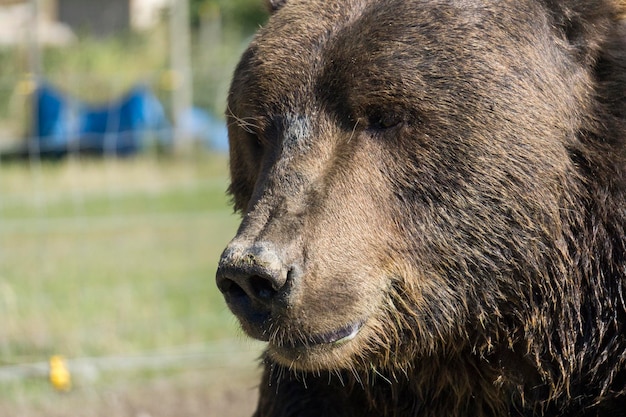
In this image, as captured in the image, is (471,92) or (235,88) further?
(235,88)

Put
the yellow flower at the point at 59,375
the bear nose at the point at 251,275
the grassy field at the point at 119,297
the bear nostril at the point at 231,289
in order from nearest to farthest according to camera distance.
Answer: the bear nose at the point at 251,275
the bear nostril at the point at 231,289
the yellow flower at the point at 59,375
the grassy field at the point at 119,297

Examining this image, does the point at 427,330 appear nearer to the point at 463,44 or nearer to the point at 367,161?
the point at 367,161

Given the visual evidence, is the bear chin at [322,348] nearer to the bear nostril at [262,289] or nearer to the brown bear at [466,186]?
the brown bear at [466,186]

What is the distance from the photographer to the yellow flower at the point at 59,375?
5.52 metres

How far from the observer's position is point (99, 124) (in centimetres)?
1553

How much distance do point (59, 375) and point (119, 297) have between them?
5.25 ft

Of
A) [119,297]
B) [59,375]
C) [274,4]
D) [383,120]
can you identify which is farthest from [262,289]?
[119,297]

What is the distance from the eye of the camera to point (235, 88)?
3254 mm

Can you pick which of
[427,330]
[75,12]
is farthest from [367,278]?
[75,12]

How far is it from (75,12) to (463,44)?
3069 cm

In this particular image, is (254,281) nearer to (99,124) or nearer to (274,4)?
(274,4)

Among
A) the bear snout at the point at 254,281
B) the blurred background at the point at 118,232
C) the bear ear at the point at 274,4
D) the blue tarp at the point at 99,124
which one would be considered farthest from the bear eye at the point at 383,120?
the blue tarp at the point at 99,124

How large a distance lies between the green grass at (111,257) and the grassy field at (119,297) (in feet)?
0.04

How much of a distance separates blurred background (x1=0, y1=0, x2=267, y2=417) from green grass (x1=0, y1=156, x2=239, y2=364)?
17mm
